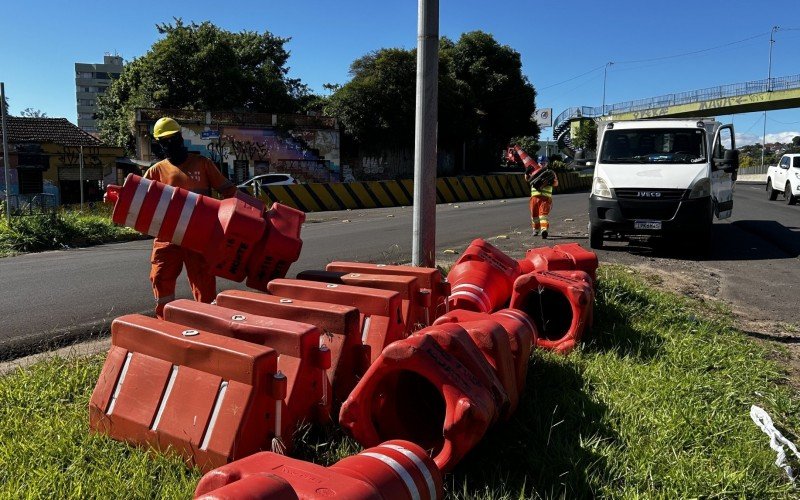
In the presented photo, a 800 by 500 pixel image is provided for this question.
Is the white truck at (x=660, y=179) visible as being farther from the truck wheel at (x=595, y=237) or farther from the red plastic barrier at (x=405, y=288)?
the red plastic barrier at (x=405, y=288)

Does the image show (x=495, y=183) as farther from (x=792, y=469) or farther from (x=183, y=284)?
(x=792, y=469)

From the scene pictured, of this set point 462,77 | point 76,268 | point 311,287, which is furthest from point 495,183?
point 311,287

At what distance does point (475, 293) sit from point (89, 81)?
152 m

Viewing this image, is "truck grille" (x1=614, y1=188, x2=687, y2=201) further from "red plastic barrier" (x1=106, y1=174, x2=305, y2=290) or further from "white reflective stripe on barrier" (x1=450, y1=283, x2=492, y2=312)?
"red plastic barrier" (x1=106, y1=174, x2=305, y2=290)

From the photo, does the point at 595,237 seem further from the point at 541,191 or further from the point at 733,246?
the point at 733,246

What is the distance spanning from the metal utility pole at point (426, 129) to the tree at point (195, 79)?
34159mm

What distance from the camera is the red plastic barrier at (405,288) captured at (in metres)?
4.04

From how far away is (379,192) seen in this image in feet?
81.6

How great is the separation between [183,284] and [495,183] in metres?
23.5

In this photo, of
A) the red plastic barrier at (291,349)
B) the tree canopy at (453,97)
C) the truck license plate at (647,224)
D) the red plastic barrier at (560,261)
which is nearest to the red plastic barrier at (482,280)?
the red plastic barrier at (560,261)

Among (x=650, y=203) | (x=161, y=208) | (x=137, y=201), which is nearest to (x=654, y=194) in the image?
(x=650, y=203)

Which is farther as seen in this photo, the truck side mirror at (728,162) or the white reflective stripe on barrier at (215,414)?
the truck side mirror at (728,162)

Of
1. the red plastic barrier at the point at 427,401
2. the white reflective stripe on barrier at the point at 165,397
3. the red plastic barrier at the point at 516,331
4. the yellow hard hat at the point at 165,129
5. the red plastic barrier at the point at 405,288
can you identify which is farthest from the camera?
the yellow hard hat at the point at 165,129

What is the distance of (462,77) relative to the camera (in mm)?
44844
